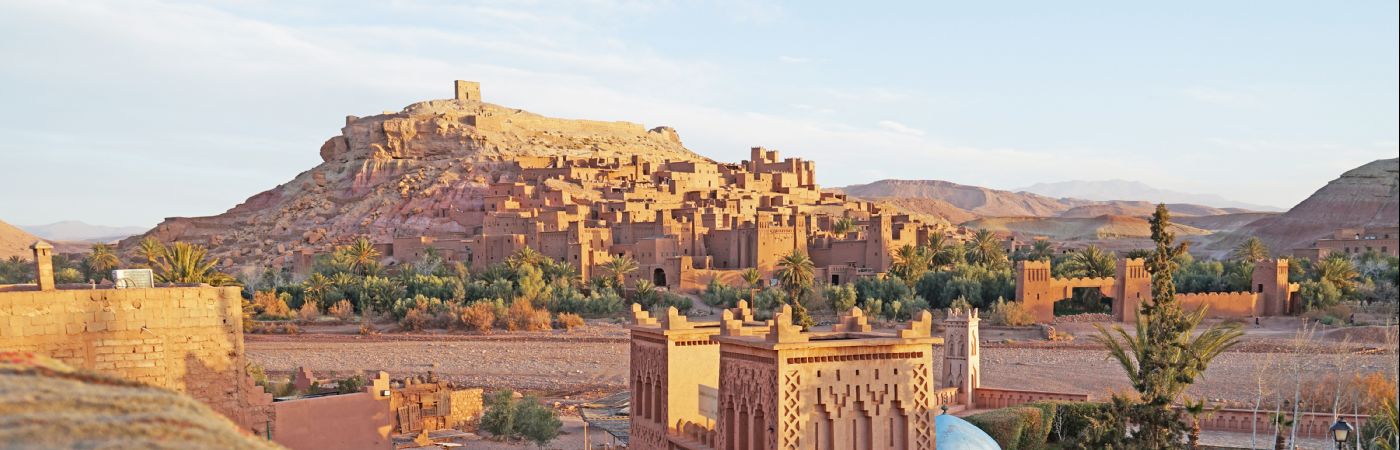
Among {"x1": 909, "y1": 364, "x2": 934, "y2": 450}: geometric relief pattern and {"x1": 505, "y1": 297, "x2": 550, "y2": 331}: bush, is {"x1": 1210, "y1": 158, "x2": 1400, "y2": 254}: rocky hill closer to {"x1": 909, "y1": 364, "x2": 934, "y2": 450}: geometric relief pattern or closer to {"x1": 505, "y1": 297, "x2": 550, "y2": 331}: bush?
{"x1": 505, "y1": 297, "x2": 550, "y2": 331}: bush

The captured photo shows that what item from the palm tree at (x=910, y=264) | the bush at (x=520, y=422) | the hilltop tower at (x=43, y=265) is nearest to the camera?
the hilltop tower at (x=43, y=265)

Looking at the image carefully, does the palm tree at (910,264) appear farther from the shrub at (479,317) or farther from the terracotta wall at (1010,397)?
the terracotta wall at (1010,397)

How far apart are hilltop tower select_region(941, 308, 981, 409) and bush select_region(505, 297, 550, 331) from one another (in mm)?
15351

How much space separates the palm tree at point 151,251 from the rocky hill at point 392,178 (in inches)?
162

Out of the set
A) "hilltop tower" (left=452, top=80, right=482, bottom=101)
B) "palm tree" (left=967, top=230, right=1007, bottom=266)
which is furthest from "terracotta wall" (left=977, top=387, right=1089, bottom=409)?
"hilltop tower" (left=452, top=80, right=482, bottom=101)

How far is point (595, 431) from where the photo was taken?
16.3 m

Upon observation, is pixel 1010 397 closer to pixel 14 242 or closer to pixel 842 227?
pixel 842 227

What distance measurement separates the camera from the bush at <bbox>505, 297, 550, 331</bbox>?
98.1 feet

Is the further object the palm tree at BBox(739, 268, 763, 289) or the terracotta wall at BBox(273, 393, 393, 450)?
the palm tree at BBox(739, 268, 763, 289)

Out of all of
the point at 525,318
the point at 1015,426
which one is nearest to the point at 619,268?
the point at 525,318

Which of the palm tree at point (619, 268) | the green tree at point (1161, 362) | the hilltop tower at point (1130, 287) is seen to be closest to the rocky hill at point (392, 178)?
the palm tree at point (619, 268)

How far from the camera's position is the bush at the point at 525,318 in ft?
98.1

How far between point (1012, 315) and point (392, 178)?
3669cm

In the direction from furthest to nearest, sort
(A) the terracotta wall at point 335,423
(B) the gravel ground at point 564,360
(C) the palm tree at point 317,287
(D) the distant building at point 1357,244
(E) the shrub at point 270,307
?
(D) the distant building at point 1357,244 < (C) the palm tree at point 317,287 < (E) the shrub at point 270,307 < (B) the gravel ground at point 564,360 < (A) the terracotta wall at point 335,423
